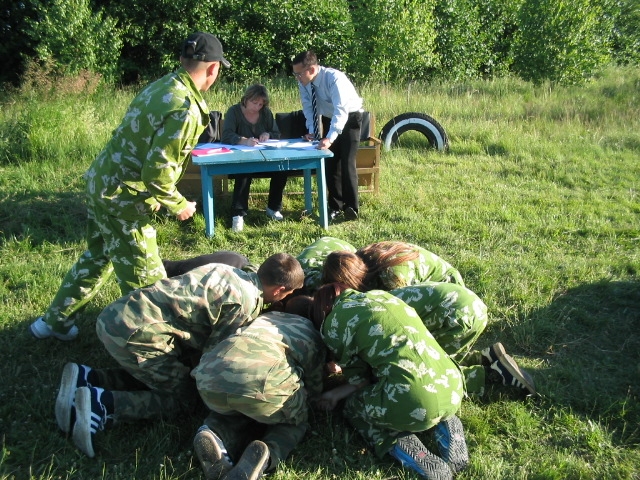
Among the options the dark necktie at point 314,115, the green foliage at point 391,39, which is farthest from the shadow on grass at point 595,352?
the green foliage at point 391,39

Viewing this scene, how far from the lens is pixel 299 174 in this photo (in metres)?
6.83

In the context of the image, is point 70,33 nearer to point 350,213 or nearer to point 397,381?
point 350,213

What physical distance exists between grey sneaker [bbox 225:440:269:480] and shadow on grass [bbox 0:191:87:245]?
12.2ft

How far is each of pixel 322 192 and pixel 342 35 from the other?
1254 centimetres

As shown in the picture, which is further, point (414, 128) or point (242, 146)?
point (414, 128)

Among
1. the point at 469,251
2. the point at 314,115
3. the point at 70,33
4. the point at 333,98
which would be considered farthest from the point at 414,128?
the point at 70,33

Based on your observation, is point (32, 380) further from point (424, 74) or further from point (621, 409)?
point (424, 74)

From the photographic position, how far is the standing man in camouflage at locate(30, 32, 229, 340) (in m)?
3.20

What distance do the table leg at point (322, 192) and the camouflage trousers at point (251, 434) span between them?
324 centimetres

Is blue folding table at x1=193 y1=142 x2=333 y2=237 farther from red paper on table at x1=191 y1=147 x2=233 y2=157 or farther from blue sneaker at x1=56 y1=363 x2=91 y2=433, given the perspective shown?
blue sneaker at x1=56 y1=363 x2=91 y2=433

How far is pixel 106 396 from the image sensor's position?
3.07 m

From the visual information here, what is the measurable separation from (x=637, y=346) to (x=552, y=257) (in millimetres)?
1437

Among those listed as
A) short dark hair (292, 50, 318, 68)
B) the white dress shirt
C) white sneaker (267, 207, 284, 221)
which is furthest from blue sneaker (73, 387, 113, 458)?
short dark hair (292, 50, 318, 68)

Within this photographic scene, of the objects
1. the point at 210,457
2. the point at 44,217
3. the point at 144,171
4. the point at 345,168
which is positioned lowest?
the point at 210,457
